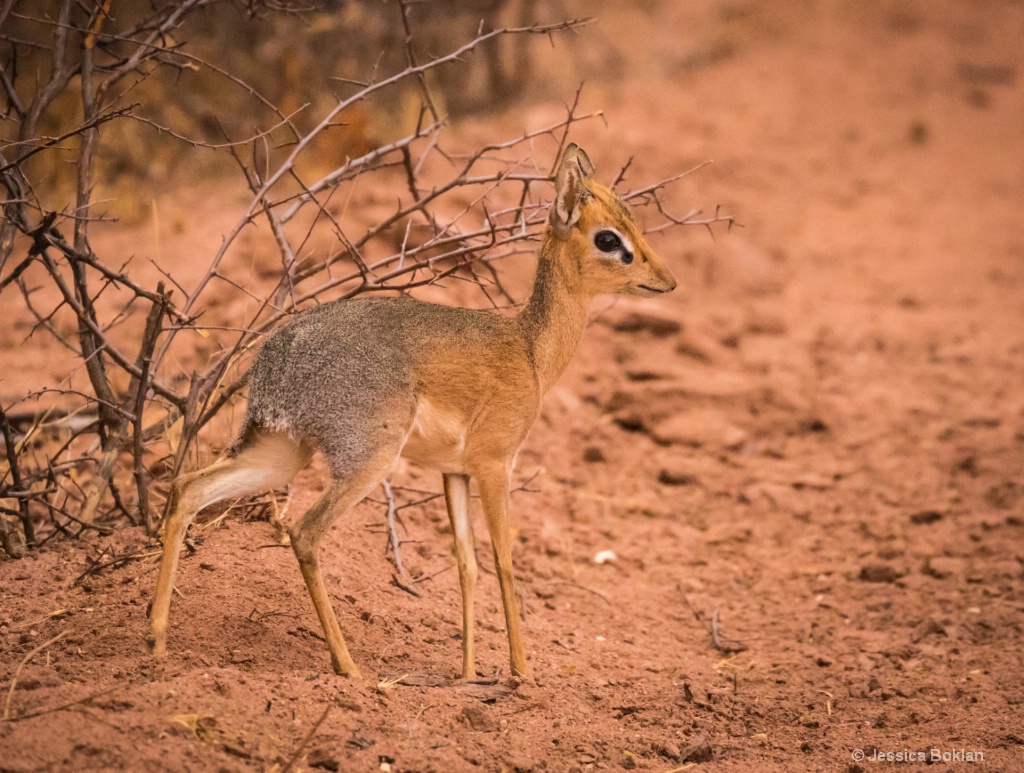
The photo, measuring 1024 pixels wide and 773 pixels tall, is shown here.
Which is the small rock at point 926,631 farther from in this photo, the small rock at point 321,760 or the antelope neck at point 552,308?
the small rock at point 321,760

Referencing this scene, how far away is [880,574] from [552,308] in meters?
3.18

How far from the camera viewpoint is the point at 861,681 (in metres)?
5.44

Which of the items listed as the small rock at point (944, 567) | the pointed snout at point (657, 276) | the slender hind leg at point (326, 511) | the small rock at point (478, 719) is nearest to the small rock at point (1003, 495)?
the small rock at point (944, 567)

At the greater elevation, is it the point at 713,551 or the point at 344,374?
the point at 713,551

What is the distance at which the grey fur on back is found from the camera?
167 inches

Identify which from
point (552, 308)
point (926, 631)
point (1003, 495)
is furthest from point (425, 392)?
point (1003, 495)

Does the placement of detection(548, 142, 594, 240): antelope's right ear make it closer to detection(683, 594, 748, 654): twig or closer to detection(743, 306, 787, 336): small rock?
detection(683, 594, 748, 654): twig

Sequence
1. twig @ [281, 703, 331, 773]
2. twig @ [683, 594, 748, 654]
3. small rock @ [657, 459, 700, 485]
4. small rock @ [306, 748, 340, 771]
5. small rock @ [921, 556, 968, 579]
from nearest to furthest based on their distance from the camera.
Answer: twig @ [281, 703, 331, 773], small rock @ [306, 748, 340, 771], twig @ [683, 594, 748, 654], small rock @ [921, 556, 968, 579], small rock @ [657, 459, 700, 485]

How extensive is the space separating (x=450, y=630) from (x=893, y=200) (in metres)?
9.68

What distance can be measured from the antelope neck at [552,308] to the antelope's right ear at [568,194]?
11cm

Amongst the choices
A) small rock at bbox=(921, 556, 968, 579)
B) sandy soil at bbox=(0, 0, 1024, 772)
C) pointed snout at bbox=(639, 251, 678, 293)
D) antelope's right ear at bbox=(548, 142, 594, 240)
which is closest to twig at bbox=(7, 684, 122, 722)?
sandy soil at bbox=(0, 0, 1024, 772)

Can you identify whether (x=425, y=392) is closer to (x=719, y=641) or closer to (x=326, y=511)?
(x=326, y=511)

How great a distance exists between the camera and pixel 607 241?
15.9 ft

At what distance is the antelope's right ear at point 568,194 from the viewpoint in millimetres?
4668
